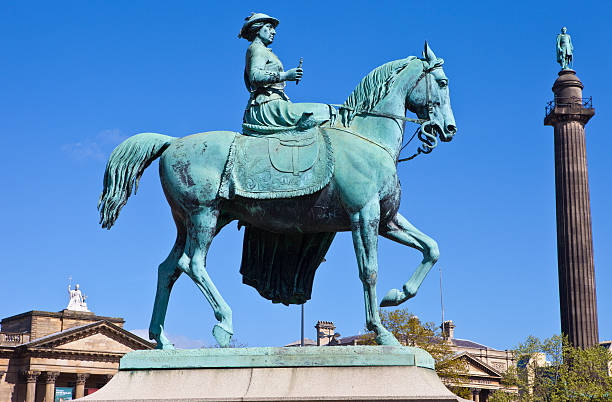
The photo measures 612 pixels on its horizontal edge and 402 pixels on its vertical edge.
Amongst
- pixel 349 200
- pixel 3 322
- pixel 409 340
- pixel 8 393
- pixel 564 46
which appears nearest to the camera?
pixel 349 200

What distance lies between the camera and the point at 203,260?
995 centimetres

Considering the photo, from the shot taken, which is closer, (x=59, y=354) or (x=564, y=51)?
(x=564, y=51)

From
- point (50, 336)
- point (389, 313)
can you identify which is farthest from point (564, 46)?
point (50, 336)

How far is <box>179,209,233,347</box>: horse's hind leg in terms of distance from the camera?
9766 millimetres

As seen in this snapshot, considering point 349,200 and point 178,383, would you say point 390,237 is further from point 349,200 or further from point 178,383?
point 178,383

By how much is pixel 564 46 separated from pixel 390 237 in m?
54.4

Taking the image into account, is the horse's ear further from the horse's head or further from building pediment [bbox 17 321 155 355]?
building pediment [bbox 17 321 155 355]

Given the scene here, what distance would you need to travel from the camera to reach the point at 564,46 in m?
60.8

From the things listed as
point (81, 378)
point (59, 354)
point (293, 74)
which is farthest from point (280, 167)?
point (81, 378)

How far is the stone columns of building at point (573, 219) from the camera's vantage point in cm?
5438

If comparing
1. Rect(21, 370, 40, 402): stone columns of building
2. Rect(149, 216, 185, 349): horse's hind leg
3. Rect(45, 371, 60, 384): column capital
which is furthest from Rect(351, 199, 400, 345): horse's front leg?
Rect(45, 371, 60, 384): column capital

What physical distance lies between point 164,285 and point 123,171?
4.52 ft

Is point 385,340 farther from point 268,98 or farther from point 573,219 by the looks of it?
point 573,219

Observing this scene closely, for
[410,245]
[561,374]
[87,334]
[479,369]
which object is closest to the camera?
[410,245]
